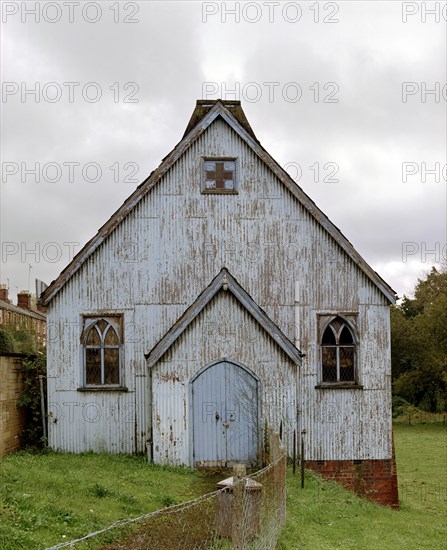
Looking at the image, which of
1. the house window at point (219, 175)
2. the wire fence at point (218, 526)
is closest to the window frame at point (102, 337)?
the house window at point (219, 175)

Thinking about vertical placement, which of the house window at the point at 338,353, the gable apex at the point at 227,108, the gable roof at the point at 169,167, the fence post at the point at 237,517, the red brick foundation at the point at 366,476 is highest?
the gable apex at the point at 227,108

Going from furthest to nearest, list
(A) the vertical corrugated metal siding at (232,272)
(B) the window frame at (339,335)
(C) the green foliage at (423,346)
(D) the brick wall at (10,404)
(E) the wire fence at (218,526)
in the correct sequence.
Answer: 1. (C) the green foliage at (423,346)
2. (B) the window frame at (339,335)
3. (A) the vertical corrugated metal siding at (232,272)
4. (D) the brick wall at (10,404)
5. (E) the wire fence at (218,526)

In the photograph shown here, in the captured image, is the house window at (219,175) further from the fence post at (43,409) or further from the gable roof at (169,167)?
the fence post at (43,409)

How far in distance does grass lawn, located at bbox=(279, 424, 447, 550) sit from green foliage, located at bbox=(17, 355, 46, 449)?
22.2ft

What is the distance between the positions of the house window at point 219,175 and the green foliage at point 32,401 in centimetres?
665

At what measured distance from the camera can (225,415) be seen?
16.2 metres

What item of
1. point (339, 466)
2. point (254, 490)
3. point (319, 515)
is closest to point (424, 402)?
point (339, 466)

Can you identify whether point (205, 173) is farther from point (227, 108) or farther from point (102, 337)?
point (102, 337)

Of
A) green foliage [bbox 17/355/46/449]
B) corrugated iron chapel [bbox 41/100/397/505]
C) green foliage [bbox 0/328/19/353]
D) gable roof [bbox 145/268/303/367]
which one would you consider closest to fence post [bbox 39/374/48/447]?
green foliage [bbox 17/355/46/449]

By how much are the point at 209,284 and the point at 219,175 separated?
2.92m

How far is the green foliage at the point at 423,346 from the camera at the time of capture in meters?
44.9

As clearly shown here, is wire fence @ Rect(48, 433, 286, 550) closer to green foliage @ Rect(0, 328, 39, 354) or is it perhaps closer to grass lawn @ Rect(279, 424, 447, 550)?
grass lawn @ Rect(279, 424, 447, 550)

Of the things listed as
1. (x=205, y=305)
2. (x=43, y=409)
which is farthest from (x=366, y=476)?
(x=43, y=409)

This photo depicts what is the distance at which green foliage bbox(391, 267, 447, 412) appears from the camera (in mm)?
44906
